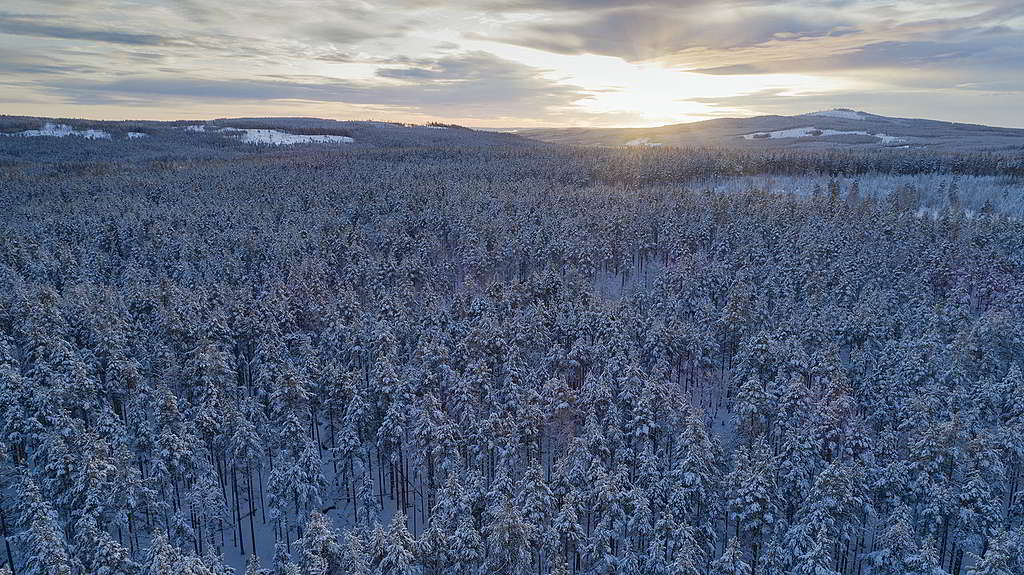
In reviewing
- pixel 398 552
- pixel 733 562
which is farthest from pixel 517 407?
pixel 733 562

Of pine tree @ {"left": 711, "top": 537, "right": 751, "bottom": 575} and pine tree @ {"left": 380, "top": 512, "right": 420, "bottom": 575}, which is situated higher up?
pine tree @ {"left": 380, "top": 512, "right": 420, "bottom": 575}

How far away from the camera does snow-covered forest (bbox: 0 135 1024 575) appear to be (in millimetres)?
30156

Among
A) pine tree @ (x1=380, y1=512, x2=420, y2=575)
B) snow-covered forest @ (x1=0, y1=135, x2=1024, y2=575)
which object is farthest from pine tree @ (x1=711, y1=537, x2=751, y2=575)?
pine tree @ (x1=380, y1=512, x2=420, y2=575)

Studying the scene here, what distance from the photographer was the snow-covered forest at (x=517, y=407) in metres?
30.2

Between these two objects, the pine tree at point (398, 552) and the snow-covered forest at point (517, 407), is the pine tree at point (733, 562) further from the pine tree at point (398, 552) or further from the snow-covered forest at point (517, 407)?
the pine tree at point (398, 552)

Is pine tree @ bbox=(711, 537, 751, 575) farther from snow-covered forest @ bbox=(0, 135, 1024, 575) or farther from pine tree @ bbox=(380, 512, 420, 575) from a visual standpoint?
pine tree @ bbox=(380, 512, 420, 575)

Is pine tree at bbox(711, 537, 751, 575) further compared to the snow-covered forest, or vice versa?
the snow-covered forest

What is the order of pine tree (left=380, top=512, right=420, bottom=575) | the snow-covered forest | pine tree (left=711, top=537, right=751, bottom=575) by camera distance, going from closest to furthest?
pine tree (left=380, top=512, right=420, bottom=575) < pine tree (left=711, top=537, right=751, bottom=575) < the snow-covered forest

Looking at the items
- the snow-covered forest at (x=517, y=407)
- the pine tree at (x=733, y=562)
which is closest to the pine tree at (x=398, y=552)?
the snow-covered forest at (x=517, y=407)

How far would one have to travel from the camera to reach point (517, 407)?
4131 centimetres

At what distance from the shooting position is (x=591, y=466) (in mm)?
33750

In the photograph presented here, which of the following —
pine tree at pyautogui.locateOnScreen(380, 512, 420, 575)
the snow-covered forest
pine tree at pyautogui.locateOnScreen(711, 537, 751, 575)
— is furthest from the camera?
the snow-covered forest

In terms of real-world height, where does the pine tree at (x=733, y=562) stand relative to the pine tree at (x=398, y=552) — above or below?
below

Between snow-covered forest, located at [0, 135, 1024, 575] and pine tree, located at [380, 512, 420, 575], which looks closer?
pine tree, located at [380, 512, 420, 575]
